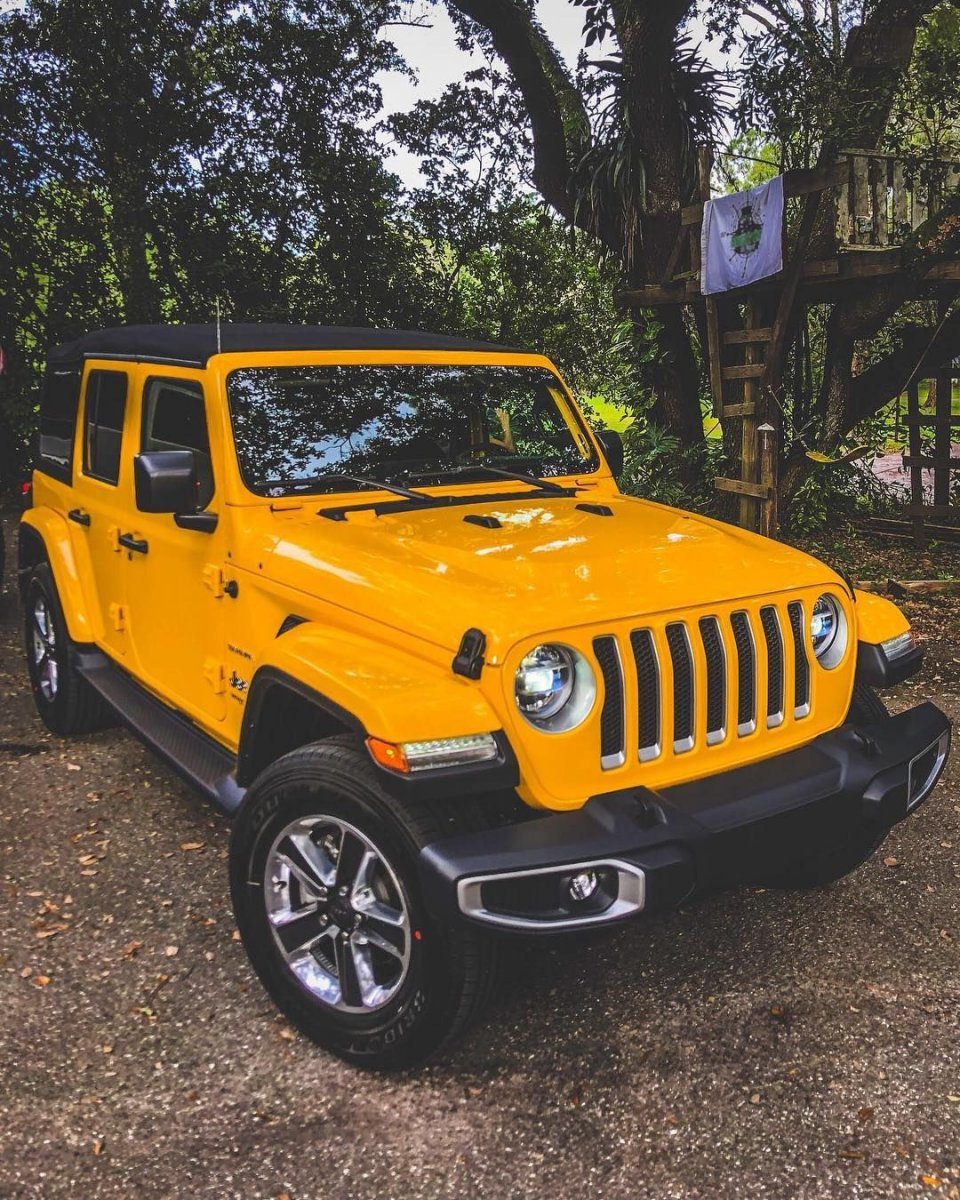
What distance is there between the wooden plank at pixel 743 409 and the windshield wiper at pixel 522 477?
6.16 meters

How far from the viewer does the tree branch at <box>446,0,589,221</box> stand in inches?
486

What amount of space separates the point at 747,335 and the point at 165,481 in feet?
24.8

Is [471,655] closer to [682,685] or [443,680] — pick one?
[443,680]

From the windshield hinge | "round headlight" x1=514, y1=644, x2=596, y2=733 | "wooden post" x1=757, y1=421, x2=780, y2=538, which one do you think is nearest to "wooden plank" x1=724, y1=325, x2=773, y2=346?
"wooden post" x1=757, y1=421, x2=780, y2=538

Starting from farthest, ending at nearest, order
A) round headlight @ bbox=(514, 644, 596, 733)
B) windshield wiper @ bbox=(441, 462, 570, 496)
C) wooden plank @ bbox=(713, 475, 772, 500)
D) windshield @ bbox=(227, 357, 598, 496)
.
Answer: wooden plank @ bbox=(713, 475, 772, 500)
windshield wiper @ bbox=(441, 462, 570, 496)
windshield @ bbox=(227, 357, 598, 496)
round headlight @ bbox=(514, 644, 596, 733)

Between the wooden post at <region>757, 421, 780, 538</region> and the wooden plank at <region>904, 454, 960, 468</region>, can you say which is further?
the wooden plank at <region>904, 454, 960, 468</region>

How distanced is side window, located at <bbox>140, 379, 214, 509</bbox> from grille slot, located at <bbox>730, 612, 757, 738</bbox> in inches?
73.1

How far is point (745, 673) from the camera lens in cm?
285

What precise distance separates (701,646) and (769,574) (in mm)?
414

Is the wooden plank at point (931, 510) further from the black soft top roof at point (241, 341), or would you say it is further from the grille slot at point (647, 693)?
the grille slot at point (647, 693)

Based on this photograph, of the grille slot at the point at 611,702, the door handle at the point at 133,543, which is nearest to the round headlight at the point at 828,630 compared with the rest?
the grille slot at the point at 611,702

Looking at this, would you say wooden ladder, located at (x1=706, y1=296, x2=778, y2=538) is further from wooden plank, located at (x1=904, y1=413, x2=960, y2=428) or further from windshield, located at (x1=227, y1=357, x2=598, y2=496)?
windshield, located at (x1=227, y1=357, x2=598, y2=496)

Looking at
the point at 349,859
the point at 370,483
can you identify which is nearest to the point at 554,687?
the point at 349,859

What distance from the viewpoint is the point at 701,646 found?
273 centimetres
